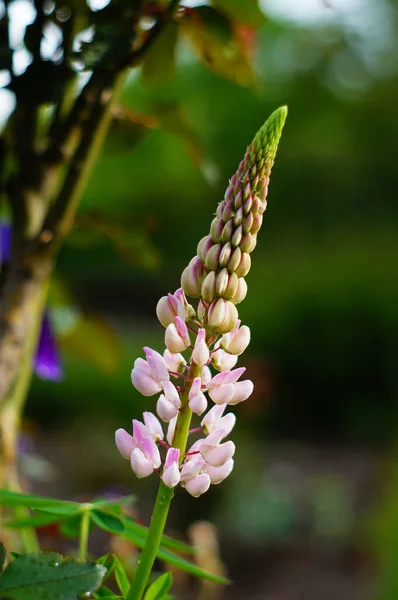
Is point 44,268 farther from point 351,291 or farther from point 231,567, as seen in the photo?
point 351,291

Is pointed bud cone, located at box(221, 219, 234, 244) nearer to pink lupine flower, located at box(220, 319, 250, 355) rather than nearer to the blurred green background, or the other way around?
pink lupine flower, located at box(220, 319, 250, 355)

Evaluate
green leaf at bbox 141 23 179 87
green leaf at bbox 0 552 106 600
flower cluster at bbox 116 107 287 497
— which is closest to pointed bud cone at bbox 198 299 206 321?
flower cluster at bbox 116 107 287 497

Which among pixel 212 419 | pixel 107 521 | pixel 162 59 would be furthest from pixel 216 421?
pixel 162 59

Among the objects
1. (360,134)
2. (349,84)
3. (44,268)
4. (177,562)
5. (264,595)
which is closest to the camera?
(177,562)

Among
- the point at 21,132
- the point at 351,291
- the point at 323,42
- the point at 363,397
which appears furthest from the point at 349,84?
the point at 21,132

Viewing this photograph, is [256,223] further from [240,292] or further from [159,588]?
[159,588]
